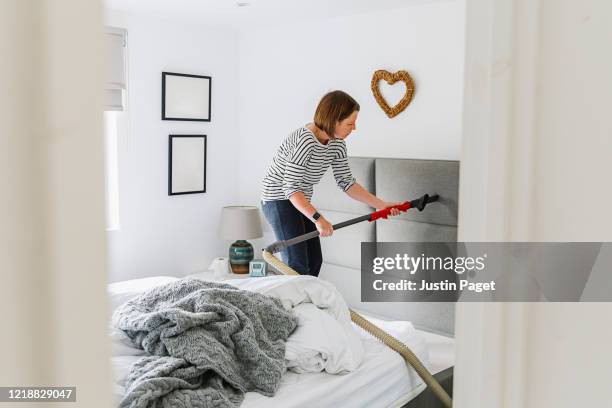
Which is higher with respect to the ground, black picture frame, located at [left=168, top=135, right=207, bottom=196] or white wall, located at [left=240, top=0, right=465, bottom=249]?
white wall, located at [left=240, top=0, right=465, bottom=249]

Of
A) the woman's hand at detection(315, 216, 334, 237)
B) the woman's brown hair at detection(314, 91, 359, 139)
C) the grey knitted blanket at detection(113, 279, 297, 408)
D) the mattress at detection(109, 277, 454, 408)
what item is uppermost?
the woman's brown hair at detection(314, 91, 359, 139)

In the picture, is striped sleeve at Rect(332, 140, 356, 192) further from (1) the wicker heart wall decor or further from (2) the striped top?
(1) the wicker heart wall decor

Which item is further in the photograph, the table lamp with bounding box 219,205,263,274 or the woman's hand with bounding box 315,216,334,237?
the table lamp with bounding box 219,205,263,274

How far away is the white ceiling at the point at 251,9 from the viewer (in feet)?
12.0

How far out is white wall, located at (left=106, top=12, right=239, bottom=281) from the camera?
13.4ft

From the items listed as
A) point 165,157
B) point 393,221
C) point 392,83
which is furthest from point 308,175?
point 165,157

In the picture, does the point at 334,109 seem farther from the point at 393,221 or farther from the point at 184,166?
the point at 184,166

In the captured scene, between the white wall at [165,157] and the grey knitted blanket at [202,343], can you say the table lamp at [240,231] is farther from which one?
the grey knitted blanket at [202,343]

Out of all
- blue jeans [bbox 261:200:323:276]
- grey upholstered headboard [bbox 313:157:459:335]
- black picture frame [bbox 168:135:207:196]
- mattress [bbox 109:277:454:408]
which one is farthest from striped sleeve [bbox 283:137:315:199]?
black picture frame [bbox 168:135:207:196]

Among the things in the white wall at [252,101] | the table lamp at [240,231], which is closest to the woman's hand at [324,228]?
the white wall at [252,101]

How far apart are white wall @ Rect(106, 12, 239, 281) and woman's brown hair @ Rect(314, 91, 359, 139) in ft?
4.86

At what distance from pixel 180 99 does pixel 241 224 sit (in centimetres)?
97

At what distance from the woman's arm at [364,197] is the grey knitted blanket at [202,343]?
1167 millimetres

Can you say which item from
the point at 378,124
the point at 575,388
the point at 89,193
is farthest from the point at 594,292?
the point at 378,124
